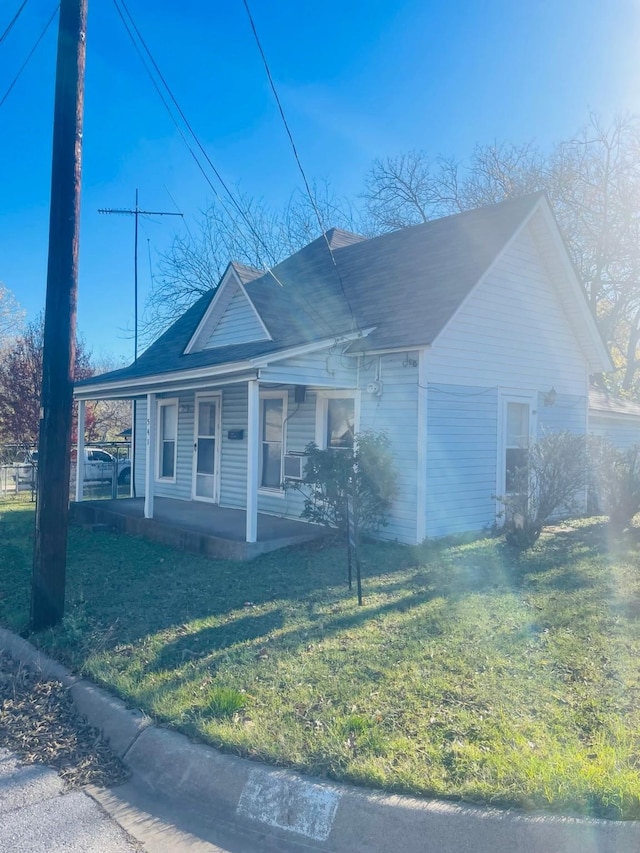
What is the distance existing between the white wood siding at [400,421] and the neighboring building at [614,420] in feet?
20.0

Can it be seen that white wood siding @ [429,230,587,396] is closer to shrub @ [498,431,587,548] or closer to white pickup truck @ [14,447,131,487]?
shrub @ [498,431,587,548]

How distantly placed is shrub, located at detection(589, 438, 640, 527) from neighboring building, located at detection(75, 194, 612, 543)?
53.8 inches

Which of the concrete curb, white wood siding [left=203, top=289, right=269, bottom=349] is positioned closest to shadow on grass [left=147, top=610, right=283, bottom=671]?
the concrete curb

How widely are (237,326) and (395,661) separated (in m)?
8.48

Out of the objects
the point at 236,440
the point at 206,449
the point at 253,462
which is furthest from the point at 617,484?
the point at 206,449

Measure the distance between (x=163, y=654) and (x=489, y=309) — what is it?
8.12m

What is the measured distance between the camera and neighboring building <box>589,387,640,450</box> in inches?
587

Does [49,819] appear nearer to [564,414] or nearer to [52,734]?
[52,734]

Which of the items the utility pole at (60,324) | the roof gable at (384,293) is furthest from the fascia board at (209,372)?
the utility pole at (60,324)

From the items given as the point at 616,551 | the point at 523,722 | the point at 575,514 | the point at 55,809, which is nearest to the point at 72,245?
the point at 55,809

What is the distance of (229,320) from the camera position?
42.1 ft

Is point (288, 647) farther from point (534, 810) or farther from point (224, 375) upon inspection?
point (224, 375)

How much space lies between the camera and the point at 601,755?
372cm

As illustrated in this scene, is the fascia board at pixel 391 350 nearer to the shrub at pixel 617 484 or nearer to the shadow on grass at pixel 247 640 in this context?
the shrub at pixel 617 484
